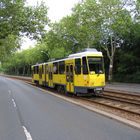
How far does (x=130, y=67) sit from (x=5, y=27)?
2962cm

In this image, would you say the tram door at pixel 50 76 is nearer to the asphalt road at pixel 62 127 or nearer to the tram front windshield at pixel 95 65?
the tram front windshield at pixel 95 65

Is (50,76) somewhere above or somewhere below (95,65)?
below

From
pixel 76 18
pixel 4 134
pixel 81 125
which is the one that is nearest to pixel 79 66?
pixel 81 125

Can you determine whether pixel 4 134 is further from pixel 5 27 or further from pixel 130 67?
pixel 130 67

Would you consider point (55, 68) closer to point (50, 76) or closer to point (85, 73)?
Answer: point (50, 76)

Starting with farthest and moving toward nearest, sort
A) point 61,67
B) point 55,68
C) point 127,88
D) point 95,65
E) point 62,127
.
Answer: point 127,88, point 55,68, point 61,67, point 95,65, point 62,127

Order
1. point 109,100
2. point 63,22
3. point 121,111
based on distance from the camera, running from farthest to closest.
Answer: point 63,22, point 109,100, point 121,111

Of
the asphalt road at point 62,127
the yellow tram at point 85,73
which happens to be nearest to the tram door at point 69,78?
the yellow tram at point 85,73

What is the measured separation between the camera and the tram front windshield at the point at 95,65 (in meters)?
26.8

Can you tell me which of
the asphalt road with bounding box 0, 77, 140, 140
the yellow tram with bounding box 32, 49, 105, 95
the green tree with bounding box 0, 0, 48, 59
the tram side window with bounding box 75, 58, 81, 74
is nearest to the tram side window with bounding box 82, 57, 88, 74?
the yellow tram with bounding box 32, 49, 105, 95

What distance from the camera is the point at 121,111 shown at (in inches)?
745

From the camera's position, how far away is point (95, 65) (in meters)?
27.0

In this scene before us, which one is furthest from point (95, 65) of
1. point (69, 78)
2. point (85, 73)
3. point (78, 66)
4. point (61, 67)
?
point (61, 67)

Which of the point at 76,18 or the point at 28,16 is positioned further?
the point at 76,18
